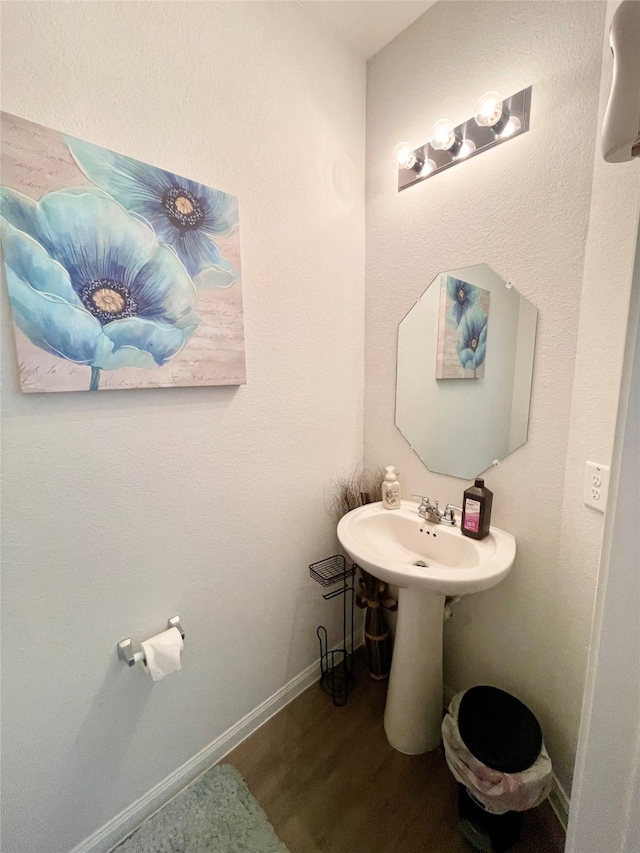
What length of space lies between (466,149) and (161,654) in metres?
1.90

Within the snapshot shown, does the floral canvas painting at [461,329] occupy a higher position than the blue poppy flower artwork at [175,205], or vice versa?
the blue poppy flower artwork at [175,205]

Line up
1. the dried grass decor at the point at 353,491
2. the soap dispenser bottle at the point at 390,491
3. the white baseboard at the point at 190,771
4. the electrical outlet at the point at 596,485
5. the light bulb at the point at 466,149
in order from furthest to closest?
the dried grass decor at the point at 353,491, the soap dispenser bottle at the point at 390,491, the light bulb at the point at 466,149, the white baseboard at the point at 190,771, the electrical outlet at the point at 596,485

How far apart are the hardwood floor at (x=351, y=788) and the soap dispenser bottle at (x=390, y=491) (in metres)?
0.90

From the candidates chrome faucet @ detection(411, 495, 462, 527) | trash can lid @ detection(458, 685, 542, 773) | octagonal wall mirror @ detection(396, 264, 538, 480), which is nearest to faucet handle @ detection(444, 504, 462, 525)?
chrome faucet @ detection(411, 495, 462, 527)

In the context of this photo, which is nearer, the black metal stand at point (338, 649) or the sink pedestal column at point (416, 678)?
the sink pedestal column at point (416, 678)

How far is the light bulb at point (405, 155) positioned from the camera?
1.27m

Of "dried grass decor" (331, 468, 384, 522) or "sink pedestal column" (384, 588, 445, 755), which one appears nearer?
"sink pedestal column" (384, 588, 445, 755)

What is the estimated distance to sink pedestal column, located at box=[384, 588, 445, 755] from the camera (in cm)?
126

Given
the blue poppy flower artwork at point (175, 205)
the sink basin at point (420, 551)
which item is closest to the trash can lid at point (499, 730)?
the sink basin at point (420, 551)

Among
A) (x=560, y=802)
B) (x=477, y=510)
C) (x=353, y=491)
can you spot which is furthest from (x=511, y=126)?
(x=560, y=802)

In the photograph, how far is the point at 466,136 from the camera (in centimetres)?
116

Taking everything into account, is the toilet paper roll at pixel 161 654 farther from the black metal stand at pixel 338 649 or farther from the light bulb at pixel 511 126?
the light bulb at pixel 511 126

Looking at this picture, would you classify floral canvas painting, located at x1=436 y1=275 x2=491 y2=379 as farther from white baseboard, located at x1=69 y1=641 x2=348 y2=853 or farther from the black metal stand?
white baseboard, located at x1=69 y1=641 x2=348 y2=853

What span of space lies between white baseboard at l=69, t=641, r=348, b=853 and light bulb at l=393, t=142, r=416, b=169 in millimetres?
2156
